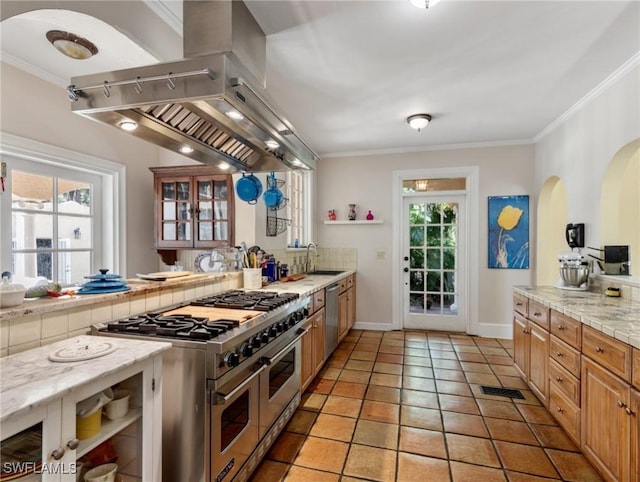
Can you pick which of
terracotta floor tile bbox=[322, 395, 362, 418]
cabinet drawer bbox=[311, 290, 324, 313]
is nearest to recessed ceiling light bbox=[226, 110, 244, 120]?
cabinet drawer bbox=[311, 290, 324, 313]

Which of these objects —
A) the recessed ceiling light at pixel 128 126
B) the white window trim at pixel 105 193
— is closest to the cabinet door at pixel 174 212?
the white window trim at pixel 105 193

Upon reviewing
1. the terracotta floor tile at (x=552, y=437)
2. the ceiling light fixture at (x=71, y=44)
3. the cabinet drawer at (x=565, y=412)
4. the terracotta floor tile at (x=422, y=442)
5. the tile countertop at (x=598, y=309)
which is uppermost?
the ceiling light fixture at (x=71, y=44)

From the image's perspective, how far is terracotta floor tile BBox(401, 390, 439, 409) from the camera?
2576 millimetres

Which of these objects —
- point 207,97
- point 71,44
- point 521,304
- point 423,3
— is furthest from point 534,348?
point 71,44

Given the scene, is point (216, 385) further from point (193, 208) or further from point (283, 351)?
point (193, 208)

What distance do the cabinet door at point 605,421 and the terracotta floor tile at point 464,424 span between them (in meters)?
0.57

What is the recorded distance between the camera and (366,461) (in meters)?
1.92

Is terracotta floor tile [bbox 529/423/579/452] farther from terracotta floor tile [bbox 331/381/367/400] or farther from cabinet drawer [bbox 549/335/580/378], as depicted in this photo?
terracotta floor tile [bbox 331/381/367/400]

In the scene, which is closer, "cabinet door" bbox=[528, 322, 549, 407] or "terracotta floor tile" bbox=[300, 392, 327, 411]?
"cabinet door" bbox=[528, 322, 549, 407]

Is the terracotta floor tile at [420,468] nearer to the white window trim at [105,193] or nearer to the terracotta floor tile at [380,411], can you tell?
the terracotta floor tile at [380,411]

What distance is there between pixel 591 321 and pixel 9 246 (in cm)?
401

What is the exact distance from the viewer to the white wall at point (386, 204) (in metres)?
4.27

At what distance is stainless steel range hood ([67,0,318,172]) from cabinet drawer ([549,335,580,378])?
2.16 m

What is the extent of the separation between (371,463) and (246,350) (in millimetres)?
1075
